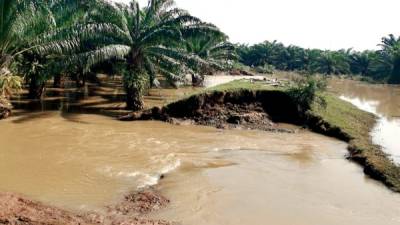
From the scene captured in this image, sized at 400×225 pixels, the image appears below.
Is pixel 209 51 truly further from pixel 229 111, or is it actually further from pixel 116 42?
pixel 229 111

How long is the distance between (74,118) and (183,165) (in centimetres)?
715

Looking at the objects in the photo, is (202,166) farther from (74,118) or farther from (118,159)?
(74,118)

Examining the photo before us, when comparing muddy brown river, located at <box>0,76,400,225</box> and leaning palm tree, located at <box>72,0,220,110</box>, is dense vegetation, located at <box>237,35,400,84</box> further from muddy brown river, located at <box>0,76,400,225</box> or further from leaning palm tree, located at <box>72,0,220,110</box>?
muddy brown river, located at <box>0,76,400,225</box>

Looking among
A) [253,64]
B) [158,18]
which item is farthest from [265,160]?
[253,64]

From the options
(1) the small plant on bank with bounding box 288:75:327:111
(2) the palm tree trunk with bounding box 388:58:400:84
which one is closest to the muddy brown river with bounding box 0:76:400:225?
(1) the small plant on bank with bounding box 288:75:327:111

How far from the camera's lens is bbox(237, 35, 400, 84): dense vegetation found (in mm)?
61000

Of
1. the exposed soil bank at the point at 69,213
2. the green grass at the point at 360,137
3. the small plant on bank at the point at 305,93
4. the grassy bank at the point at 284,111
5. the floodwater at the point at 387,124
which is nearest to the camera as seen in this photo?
the exposed soil bank at the point at 69,213

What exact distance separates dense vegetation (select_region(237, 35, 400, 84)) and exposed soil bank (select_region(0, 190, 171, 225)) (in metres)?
46.1

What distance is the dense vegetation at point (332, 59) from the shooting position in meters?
61.0

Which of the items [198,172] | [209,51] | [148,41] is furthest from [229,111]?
[209,51]

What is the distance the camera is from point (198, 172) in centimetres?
1143

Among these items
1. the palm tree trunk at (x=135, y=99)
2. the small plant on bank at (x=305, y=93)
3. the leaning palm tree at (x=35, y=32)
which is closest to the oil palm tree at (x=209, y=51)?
the small plant on bank at (x=305, y=93)

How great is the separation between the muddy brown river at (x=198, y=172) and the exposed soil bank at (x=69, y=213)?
40 centimetres

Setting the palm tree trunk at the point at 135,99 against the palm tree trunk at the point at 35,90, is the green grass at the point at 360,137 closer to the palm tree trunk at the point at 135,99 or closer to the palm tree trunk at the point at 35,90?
the palm tree trunk at the point at 135,99
